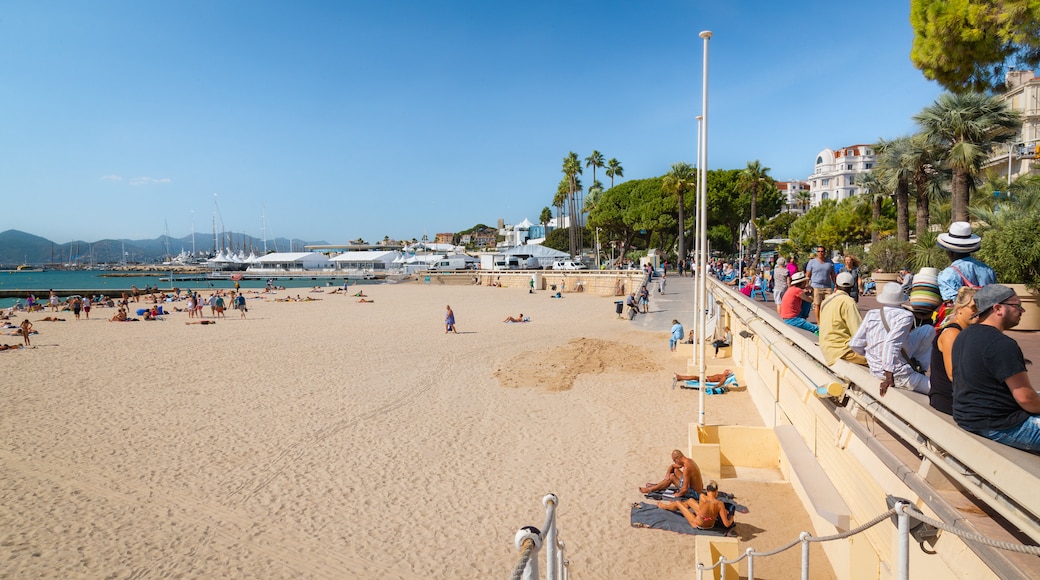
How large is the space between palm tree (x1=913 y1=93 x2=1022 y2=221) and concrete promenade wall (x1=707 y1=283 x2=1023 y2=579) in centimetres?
1224

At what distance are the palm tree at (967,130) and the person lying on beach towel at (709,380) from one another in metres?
9.55

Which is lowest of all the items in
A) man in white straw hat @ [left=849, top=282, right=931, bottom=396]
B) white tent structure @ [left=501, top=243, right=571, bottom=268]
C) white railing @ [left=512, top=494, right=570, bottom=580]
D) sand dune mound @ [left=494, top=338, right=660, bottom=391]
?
sand dune mound @ [left=494, top=338, right=660, bottom=391]

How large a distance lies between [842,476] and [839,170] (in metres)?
98.8

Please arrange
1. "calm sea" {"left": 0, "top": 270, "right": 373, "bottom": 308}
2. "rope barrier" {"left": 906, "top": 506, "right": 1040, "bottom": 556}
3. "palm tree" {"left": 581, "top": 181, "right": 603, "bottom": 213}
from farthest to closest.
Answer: "palm tree" {"left": 581, "top": 181, "right": 603, "bottom": 213}, "calm sea" {"left": 0, "top": 270, "right": 373, "bottom": 308}, "rope barrier" {"left": 906, "top": 506, "right": 1040, "bottom": 556}

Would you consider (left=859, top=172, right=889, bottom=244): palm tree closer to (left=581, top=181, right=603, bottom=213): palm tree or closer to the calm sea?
(left=581, top=181, right=603, bottom=213): palm tree

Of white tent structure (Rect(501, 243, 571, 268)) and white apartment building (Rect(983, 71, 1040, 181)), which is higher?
white apartment building (Rect(983, 71, 1040, 181))

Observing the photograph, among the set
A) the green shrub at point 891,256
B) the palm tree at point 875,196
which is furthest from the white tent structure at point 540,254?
the green shrub at point 891,256

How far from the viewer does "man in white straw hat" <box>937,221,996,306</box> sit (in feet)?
17.5

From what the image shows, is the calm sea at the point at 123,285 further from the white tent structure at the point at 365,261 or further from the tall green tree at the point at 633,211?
the tall green tree at the point at 633,211

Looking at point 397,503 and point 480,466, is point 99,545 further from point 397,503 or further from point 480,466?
point 480,466

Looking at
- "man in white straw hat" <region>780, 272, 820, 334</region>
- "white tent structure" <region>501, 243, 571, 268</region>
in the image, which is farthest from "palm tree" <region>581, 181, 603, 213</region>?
"man in white straw hat" <region>780, 272, 820, 334</region>

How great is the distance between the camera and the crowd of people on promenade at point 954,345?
298 centimetres

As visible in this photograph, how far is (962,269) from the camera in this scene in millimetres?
5418

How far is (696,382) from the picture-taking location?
13.6m
